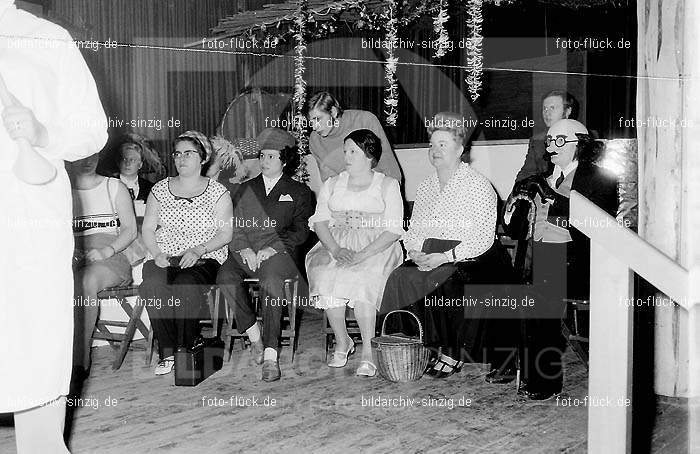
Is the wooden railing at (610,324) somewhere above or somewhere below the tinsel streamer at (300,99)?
below

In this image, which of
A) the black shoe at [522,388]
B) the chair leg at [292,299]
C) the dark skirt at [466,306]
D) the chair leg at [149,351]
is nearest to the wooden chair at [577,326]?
the dark skirt at [466,306]

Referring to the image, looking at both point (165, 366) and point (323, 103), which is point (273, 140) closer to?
point (323, 103)

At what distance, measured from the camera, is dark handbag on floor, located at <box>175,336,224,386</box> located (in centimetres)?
351

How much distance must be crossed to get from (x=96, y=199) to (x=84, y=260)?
353 millimetres

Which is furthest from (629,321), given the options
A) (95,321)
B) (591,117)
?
(591,117)

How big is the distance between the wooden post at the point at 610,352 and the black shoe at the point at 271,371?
6.95 ft

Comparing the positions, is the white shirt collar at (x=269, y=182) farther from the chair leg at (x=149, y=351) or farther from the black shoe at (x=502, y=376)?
the black shoe at (x=502, y=376)

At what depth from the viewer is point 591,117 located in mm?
5781

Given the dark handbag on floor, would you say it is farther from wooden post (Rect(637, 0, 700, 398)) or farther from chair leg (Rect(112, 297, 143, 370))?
wooden post (Rect(637, 0, 700, 398))

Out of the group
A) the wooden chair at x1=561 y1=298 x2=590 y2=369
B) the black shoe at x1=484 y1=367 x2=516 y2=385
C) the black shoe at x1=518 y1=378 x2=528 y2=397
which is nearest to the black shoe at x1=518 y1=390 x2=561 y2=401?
the black shoe at x1=518 y1=378 x2=528 y2=397

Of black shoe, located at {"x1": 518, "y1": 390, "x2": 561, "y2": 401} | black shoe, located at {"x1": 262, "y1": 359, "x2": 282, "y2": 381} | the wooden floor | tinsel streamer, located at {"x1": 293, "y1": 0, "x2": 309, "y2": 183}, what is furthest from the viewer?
tinsel streamer, located at {"x1": 293, "y1": 0, "x2": 309, "y2": 183}

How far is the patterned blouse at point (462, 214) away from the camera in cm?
363

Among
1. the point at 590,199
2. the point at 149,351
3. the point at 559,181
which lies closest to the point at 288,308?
the point at 149,351

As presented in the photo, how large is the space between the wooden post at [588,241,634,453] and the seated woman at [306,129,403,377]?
2039mm
